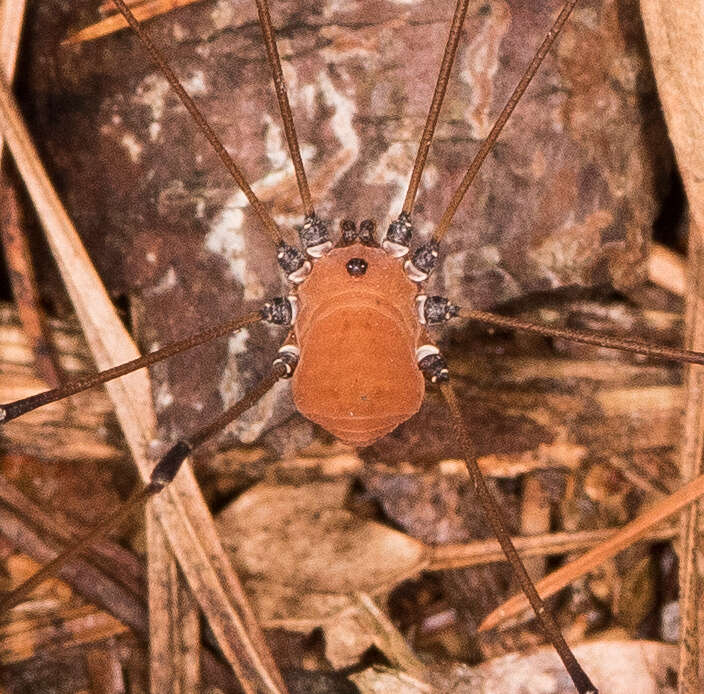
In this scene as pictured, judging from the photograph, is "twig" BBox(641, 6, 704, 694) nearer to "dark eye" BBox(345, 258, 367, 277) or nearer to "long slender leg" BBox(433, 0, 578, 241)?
"long slender leg" BBox(433, 0, 578, 241)

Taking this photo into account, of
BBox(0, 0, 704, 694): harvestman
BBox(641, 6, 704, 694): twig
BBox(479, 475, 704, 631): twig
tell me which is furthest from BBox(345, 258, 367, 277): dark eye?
BBox(479, 475, 704, 631): twig

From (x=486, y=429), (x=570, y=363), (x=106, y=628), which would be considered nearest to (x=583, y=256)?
(x=570, y=363)

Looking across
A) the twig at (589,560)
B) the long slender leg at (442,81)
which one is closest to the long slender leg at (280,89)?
the long slender leg at (442,81)

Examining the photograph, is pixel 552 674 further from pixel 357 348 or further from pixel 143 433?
pixel 143 433

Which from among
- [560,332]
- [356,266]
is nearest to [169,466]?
[356,266]

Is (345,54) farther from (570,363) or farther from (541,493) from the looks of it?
(541,493)

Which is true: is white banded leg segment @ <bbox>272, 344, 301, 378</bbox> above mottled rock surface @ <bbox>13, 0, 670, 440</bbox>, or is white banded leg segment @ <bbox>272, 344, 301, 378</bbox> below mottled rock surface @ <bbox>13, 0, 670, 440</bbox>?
below

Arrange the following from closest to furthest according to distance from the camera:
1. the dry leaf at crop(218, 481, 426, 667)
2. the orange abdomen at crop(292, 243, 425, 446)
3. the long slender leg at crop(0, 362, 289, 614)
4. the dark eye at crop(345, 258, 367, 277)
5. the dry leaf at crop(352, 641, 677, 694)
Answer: the long slender leg at crop(0, 362, 289, 614) < the orange abdomen at crop(292, 243, 425, 446) < the dark eye at crop(345, 258, 367, 277) < the dry leaf at crop(352, 641, 677, 694) < the dry leaf at crop(218, 481, 426, 667)
